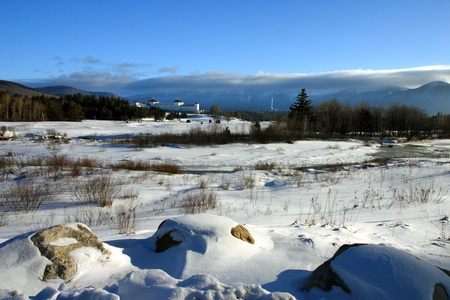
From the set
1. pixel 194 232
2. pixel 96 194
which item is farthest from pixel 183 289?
pixel 96 194

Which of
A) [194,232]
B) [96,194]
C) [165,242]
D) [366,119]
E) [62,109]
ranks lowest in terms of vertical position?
[96,194]

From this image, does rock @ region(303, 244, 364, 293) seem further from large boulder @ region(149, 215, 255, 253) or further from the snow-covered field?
large boulder @ region(149, 215, 255, 253)

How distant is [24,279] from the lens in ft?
8.29

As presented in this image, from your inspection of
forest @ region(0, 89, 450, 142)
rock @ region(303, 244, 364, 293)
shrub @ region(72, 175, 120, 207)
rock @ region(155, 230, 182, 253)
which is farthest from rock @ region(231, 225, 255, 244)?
forest @ region(0, 89, 450, 142)

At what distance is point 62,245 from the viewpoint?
2959 millimetres

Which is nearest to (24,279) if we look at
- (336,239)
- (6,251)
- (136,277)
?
(6,251)

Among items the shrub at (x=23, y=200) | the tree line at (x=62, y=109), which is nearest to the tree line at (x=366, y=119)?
the tree line at (x=62, y=109)

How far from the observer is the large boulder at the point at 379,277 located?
2191 millimetres

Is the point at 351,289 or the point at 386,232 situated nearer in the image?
the point at 351,289

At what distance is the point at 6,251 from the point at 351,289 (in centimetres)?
331

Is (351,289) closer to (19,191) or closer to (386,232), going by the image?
(386,232)

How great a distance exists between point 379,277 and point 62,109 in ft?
241

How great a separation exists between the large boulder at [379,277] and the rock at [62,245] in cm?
241

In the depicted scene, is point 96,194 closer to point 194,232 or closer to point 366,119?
point 194,232
